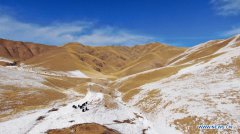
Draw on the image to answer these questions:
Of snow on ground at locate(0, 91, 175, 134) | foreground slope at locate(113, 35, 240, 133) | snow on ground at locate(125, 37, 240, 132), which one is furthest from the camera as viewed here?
snow on ground at locate(125, 37, 240, 132)

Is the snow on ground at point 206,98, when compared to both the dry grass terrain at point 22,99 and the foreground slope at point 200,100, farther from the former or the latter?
the dry grass terrain at point 22,99

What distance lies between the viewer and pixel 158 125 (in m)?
39.7

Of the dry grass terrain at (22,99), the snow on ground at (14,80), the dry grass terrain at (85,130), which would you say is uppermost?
the snow on ground at (14,80)

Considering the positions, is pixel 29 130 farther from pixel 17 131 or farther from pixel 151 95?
pixel 151 95

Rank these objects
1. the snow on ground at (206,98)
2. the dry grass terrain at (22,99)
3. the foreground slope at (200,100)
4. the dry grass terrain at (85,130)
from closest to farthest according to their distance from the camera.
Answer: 1. the dry grass terrain at (85,130)
2. the foreground slope at (200,100)
3. the snow on ground at (206,98)
4. the dry grass terrain at (22,99)

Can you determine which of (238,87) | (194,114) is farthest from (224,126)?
(238,87)

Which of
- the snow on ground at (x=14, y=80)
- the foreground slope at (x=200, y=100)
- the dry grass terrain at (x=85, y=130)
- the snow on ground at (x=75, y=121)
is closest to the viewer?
the dry grass terrain at (x=85, y=130)

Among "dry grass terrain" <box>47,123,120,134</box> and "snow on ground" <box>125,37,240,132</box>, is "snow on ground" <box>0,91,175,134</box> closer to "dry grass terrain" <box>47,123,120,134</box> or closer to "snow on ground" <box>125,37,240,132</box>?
"dry grass terrain" <box>47,123,120,134</box>

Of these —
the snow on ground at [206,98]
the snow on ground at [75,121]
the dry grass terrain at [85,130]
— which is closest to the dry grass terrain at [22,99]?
the snow on ground at [75,121]

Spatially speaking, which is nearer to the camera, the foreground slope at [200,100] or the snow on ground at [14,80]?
the foreground slope at [200,100]

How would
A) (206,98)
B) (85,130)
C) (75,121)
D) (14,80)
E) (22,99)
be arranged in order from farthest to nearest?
1. (14,80)
2. (22,99)
3. (206,98)
4. (75,121)
5. (85,130)

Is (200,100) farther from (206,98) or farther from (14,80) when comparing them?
(14,80)

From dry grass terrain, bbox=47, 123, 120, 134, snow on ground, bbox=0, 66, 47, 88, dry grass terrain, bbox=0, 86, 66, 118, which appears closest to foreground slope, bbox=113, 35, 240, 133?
dry grass terrain, bbox=47, 123, 120, 134

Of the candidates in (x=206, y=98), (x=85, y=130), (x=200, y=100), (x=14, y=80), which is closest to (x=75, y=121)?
(x=85, y=130)
